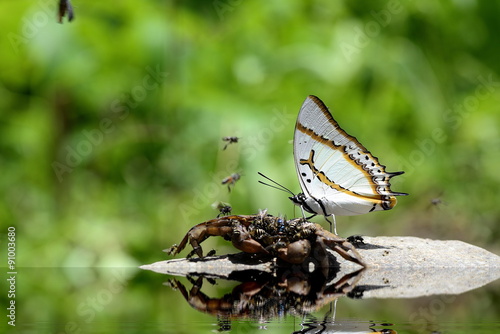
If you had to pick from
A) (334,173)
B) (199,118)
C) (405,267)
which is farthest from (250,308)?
(199,118)

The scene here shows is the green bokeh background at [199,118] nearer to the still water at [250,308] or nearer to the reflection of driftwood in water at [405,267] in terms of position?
the reflection of driftwood in water at [405,267]

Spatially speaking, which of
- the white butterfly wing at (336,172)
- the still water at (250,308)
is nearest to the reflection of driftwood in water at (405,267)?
the still water at (250,308)

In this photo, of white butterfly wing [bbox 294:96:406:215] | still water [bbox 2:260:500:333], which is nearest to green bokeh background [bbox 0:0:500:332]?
white butterfly wing [bbox 294:96:406:215]

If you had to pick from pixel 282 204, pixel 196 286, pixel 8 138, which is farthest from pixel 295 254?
pixel 8 138

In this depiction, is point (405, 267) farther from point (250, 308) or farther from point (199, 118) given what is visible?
point (199, 118)

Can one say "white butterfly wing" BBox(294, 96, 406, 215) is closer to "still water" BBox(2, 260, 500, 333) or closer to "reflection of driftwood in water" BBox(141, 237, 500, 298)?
"reflection of driftwood in water" BBox(141, 237, 500, 298)

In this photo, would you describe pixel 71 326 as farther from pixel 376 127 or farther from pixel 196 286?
pixel 376 127
